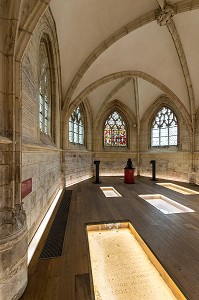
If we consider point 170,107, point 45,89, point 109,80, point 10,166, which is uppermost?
point 109,80

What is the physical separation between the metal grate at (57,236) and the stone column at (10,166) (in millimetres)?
630

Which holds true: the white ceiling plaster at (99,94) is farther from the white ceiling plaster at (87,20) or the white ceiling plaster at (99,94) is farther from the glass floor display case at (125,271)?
the glass floor display case at (125,271)

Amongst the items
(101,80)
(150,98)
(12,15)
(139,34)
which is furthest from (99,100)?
(12,15)

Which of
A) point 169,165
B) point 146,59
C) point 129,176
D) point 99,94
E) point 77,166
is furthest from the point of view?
point 169,165

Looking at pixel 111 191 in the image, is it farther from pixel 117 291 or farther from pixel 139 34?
pixel 139 34

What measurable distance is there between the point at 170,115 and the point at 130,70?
12.4 feet

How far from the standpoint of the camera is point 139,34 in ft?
17.7

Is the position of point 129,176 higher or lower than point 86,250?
higher

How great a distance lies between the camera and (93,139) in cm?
996

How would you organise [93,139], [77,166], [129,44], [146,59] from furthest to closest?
[93,139] → [77,166] → [146,59] → [129,44]

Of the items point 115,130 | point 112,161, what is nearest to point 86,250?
point 112,161

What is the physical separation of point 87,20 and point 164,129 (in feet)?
22.7

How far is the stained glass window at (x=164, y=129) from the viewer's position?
9041mm

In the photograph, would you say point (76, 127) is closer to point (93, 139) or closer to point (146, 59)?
point (93, 139)
